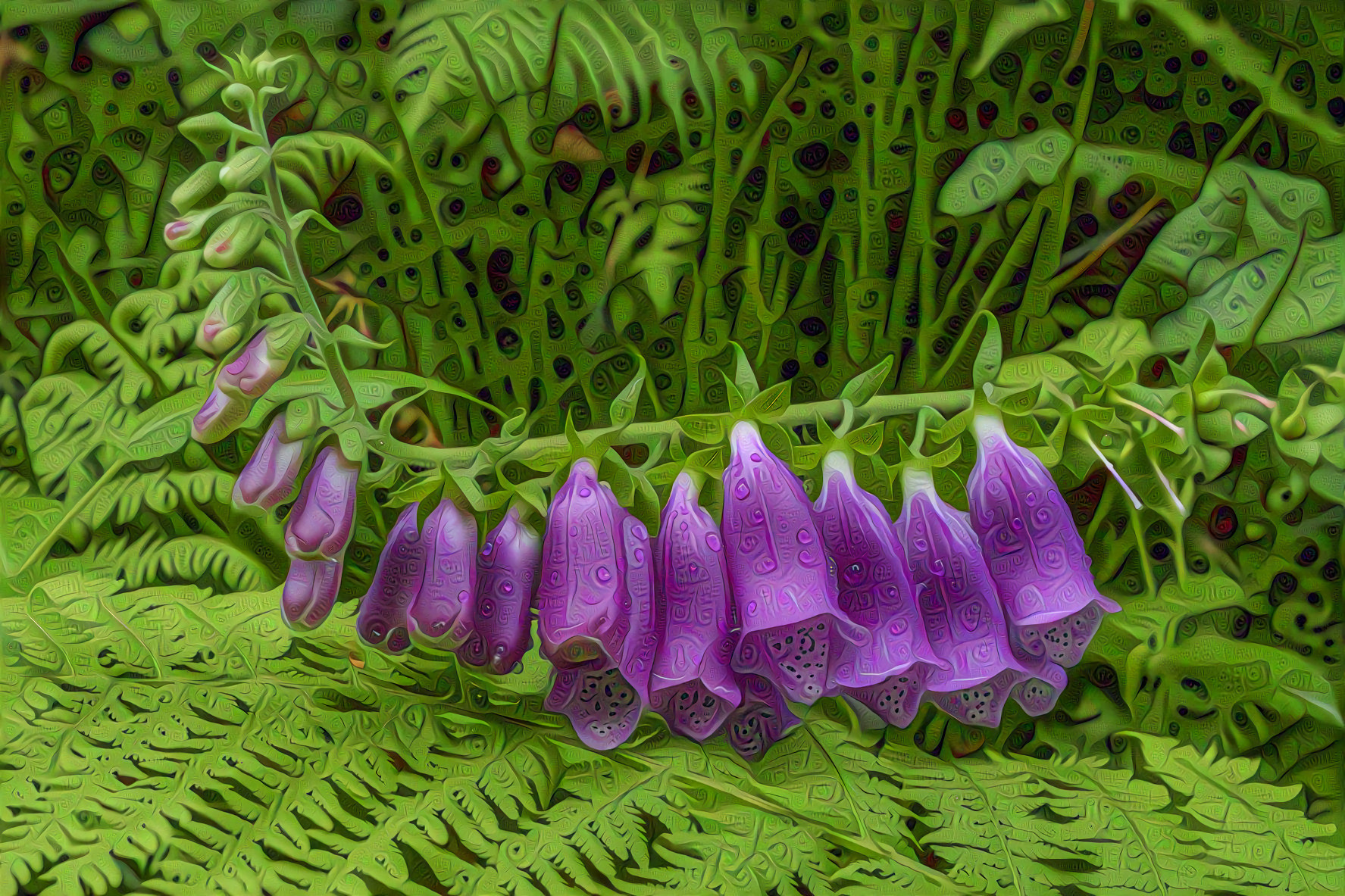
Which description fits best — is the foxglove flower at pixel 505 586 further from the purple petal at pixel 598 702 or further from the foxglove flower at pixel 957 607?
the foxglove flower at pixel 957 607

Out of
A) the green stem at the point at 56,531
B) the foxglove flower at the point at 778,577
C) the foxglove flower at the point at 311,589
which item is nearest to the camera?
the foxglove flower at the point at 778,577

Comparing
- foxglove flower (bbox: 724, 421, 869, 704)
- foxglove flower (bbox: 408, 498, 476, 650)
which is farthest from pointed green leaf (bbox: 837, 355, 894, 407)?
foxglove flower (bbox: 408, 498, 476, 650)

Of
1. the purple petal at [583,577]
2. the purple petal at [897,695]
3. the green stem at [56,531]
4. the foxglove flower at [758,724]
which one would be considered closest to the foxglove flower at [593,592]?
the purple petal at [583,577]

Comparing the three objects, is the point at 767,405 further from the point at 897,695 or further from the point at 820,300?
the point at 897,695

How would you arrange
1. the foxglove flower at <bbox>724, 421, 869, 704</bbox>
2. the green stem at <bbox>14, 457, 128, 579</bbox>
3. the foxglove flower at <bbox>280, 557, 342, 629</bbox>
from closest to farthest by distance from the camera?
1. the foxglove flower at <bbox>724, 421, 869, 704</bbox>
2. the foxglove flower at <bbox>280, 557, 342, 629</bbox>
3. the green stem at <bbox>14, 457, 128, 579</bbox>

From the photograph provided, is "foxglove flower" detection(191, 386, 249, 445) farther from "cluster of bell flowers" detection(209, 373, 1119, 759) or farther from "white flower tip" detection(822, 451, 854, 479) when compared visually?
"white flower tip" detection(822, 451, 854, 479)

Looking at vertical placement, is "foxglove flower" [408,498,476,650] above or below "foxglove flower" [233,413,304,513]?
below

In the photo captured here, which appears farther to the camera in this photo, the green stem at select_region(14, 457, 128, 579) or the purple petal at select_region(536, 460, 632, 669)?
the green stem at select_region(14, 457, 128, 579)
